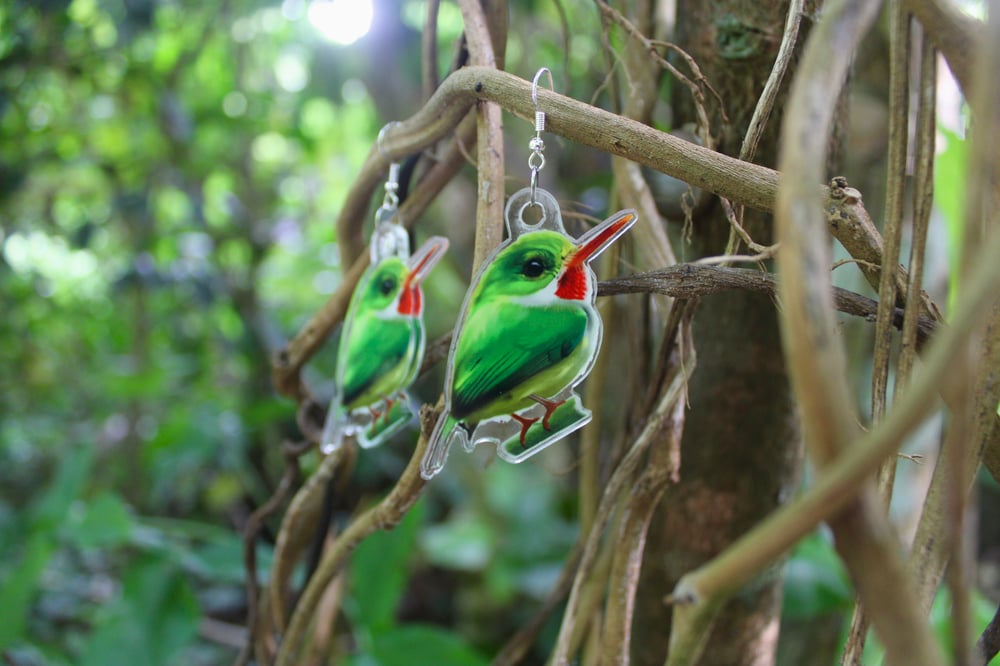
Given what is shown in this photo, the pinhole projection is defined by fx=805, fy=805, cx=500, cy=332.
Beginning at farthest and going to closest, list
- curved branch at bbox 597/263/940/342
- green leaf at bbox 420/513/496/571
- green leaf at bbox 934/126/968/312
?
green leaf at bbox 420/513/496/571, green leaf at bbox 934/126/968/312, curved branch at bbox 597/263/940/342

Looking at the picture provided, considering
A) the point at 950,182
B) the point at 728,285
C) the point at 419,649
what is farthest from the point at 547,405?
the point at 950,182

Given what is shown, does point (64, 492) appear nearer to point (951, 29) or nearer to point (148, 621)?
point (148, 621)

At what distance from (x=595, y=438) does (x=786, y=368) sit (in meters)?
0.16

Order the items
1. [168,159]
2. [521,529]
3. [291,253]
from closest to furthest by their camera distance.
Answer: [521,529]
[168,159]
[291,253]

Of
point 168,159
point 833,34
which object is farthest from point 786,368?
point 168,159

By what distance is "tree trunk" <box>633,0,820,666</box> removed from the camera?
0.58 metres

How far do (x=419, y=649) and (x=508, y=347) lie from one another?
550 mm

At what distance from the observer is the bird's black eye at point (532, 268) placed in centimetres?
44

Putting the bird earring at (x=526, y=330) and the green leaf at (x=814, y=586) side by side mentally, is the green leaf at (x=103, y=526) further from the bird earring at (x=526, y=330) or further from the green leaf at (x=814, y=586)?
the green leaf at (x=814, y=586)

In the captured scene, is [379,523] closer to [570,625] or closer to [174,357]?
[570,625]

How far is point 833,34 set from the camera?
0.23 meters

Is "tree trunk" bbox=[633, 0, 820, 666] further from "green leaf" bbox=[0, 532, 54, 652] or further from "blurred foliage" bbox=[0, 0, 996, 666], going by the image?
"green leaf" bbox=[0, 532, 54, 652]

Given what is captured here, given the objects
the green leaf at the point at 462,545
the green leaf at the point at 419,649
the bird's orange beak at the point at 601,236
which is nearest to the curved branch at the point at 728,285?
the bird's orange beak at the point at 601,236

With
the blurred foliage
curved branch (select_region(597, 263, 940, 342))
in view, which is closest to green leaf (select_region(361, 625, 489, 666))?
the blurred foliage
